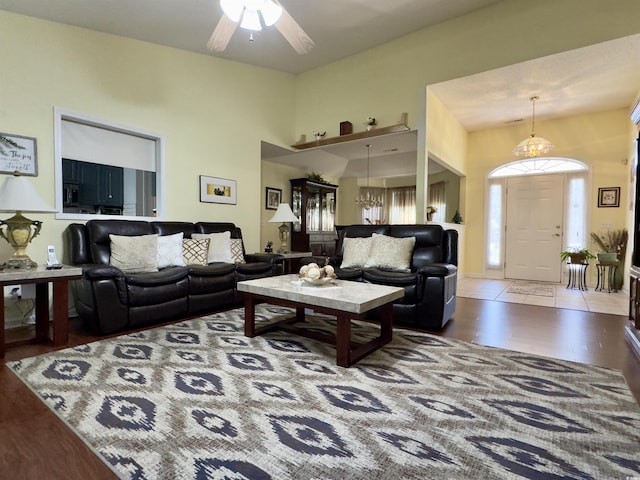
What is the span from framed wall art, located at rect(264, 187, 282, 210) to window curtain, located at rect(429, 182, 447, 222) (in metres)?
3.41

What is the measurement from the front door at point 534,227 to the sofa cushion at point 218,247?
5.31 metres

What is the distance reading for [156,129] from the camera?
420 centimetres

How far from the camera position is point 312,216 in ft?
22.7

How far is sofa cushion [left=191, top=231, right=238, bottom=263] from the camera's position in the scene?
404 centimetres

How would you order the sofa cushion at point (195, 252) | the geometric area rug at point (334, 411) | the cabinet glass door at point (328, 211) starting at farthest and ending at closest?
the cabinet glass door at point (328, 211)
the sofa cushion at point (195, 252)
the geometric area rug at point (334, 411)

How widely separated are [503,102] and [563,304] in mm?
3058

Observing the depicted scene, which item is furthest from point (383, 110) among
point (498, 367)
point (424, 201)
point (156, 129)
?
point (498, 367)

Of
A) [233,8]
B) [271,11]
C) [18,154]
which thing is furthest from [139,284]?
[271,11]

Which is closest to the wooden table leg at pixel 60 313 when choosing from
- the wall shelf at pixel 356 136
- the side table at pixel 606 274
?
the wall shelf at pixel 356 136

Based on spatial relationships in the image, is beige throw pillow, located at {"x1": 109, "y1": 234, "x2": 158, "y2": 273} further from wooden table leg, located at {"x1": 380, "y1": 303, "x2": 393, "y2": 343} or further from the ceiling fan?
wooden table leg, located at {"x1": 380, "y1": 303, "x2": 393, "y2": 343}

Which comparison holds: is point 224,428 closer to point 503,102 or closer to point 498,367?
point 498,367

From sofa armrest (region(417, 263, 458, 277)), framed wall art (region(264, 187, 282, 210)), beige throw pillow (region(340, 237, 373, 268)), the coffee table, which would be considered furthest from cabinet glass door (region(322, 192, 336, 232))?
the coffee table

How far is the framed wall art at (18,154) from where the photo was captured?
10.0ft

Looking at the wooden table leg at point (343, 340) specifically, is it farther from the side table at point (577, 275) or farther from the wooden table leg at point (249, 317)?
the side table at point (577, 275)
